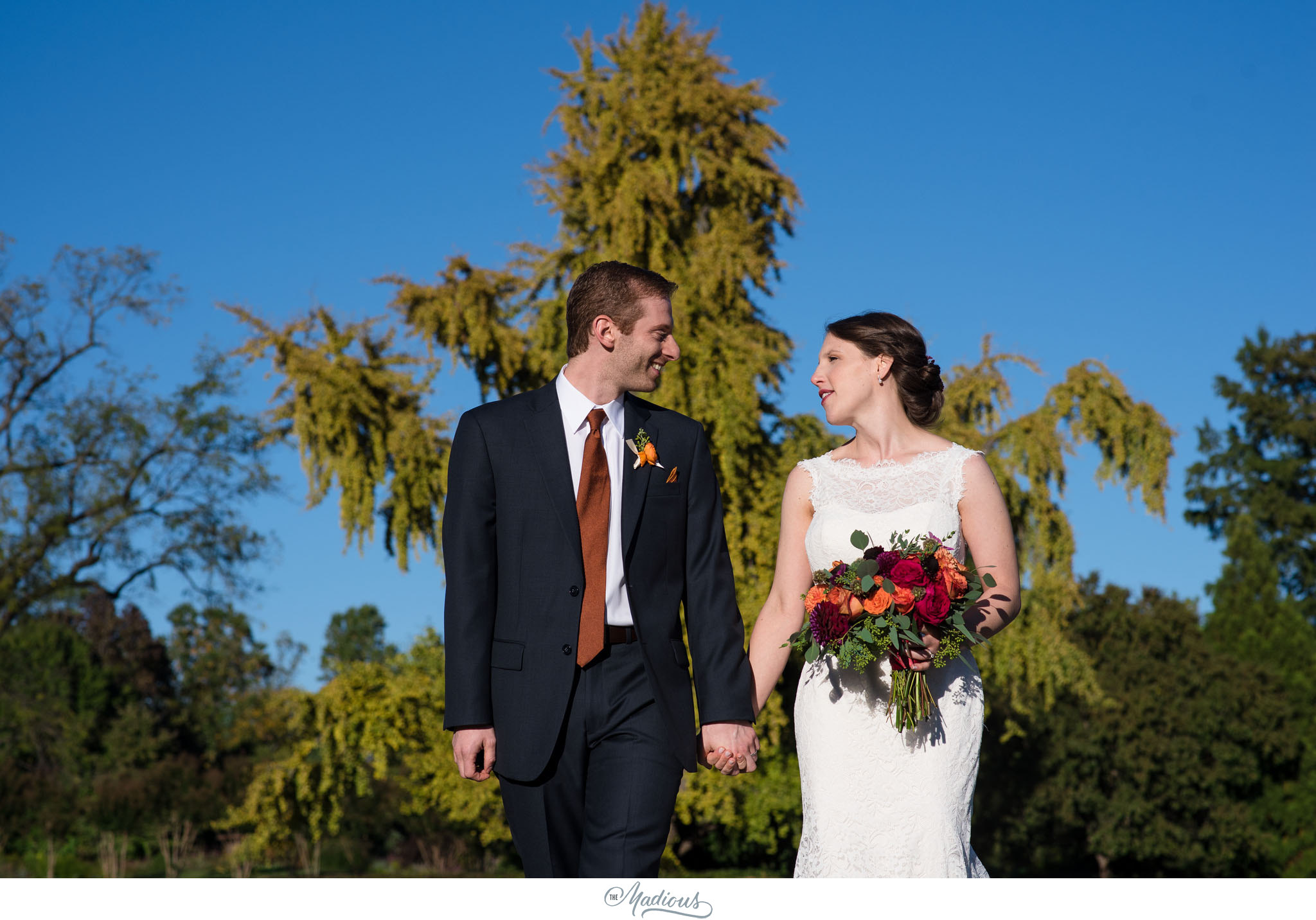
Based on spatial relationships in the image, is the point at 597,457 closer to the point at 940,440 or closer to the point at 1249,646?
the point at 940,440

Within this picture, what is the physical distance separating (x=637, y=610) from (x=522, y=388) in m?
12.8

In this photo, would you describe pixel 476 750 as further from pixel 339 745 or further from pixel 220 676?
pixel 220 676

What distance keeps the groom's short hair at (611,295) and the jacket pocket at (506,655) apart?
0.97 meters

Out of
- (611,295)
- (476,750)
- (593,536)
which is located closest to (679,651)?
(593,536)

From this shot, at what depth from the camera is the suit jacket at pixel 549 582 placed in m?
3.70

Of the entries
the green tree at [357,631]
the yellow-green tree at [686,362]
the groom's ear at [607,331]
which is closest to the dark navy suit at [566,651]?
the groom's ear at [607,331]

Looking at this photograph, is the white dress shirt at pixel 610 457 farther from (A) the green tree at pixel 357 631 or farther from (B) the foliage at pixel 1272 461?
(A) the green tree at pixel 357 631

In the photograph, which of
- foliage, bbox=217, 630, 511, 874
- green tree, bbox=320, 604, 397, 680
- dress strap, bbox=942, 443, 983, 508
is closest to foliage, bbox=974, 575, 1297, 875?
foliage, bbox=217, 630, 511, 874

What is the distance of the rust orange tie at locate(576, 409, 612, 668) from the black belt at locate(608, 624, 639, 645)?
0.04m

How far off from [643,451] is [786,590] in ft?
3.70

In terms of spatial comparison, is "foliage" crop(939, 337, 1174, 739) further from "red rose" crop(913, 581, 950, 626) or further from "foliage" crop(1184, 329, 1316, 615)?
"foliage" crop(1184, 329, 1316, 615)

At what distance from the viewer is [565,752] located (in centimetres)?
368
